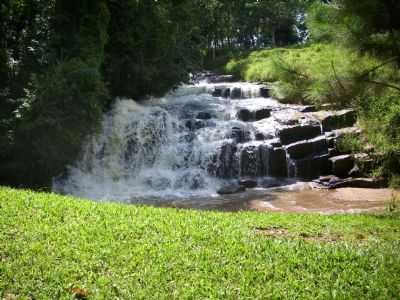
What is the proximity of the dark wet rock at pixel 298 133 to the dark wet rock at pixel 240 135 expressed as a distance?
1.24 meters

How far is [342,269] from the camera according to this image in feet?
17.2

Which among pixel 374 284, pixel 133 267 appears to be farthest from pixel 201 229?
pixel 374 284

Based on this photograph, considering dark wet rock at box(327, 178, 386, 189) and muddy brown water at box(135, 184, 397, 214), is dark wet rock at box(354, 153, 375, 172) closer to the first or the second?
dark wet rock at box(327, 178, 386, 189)

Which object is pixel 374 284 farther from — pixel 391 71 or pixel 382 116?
pixel 382 116

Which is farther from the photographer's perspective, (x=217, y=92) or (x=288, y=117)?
(x=217, y=92)

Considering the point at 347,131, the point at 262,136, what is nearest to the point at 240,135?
the point at 262,136

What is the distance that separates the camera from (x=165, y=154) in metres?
16.5

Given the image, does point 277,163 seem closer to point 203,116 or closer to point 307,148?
point 307,148

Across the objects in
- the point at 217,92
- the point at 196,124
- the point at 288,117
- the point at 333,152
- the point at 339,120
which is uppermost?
the point at 217,92

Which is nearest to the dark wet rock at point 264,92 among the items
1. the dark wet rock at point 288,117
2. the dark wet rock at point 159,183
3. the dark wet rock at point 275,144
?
the dark wet rock at point 288,117

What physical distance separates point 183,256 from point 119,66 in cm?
1576

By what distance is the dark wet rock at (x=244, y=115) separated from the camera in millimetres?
18378

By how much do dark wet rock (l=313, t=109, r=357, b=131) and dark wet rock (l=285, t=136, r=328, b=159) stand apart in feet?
2.88

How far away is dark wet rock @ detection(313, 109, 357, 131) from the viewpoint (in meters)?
16.0
